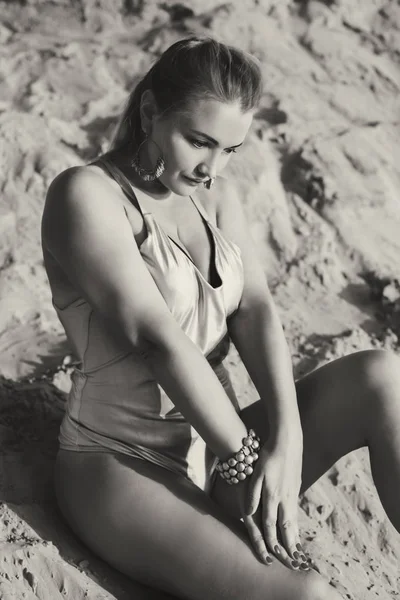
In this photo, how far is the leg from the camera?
1.90 metres

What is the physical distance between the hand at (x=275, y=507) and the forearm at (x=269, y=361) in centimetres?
7

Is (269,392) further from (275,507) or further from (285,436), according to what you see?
(275,507)

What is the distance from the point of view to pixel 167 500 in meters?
1.96

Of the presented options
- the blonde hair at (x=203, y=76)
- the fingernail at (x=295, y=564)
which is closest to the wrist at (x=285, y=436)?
the fingernail at (x=295, y=564)

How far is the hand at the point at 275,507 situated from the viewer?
1.94 metres

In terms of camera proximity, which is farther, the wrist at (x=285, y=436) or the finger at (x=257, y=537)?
the wrist at (x=285, y=436)

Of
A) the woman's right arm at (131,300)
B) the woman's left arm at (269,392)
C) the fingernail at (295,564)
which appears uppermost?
the woman's right arm at (131,300)

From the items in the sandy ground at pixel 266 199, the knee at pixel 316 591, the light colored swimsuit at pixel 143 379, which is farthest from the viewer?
the sandy ground at pixel 266 199

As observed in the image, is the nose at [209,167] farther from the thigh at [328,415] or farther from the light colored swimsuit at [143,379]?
the thigh at [328,415]

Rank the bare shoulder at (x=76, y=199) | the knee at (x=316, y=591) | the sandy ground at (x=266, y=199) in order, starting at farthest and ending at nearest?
the sandy ground at (x=266, y=199)
the bare shoulder at (x=76, y=199)
the knee at (x=316, y=591)

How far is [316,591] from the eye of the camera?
186cm

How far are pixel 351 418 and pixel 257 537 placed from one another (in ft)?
1.25

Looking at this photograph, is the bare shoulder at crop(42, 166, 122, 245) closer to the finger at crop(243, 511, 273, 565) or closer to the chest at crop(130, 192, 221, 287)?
the chest at crop(130, 192, 221, 287)

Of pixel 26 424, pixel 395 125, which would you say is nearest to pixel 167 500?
pixel 26 424
